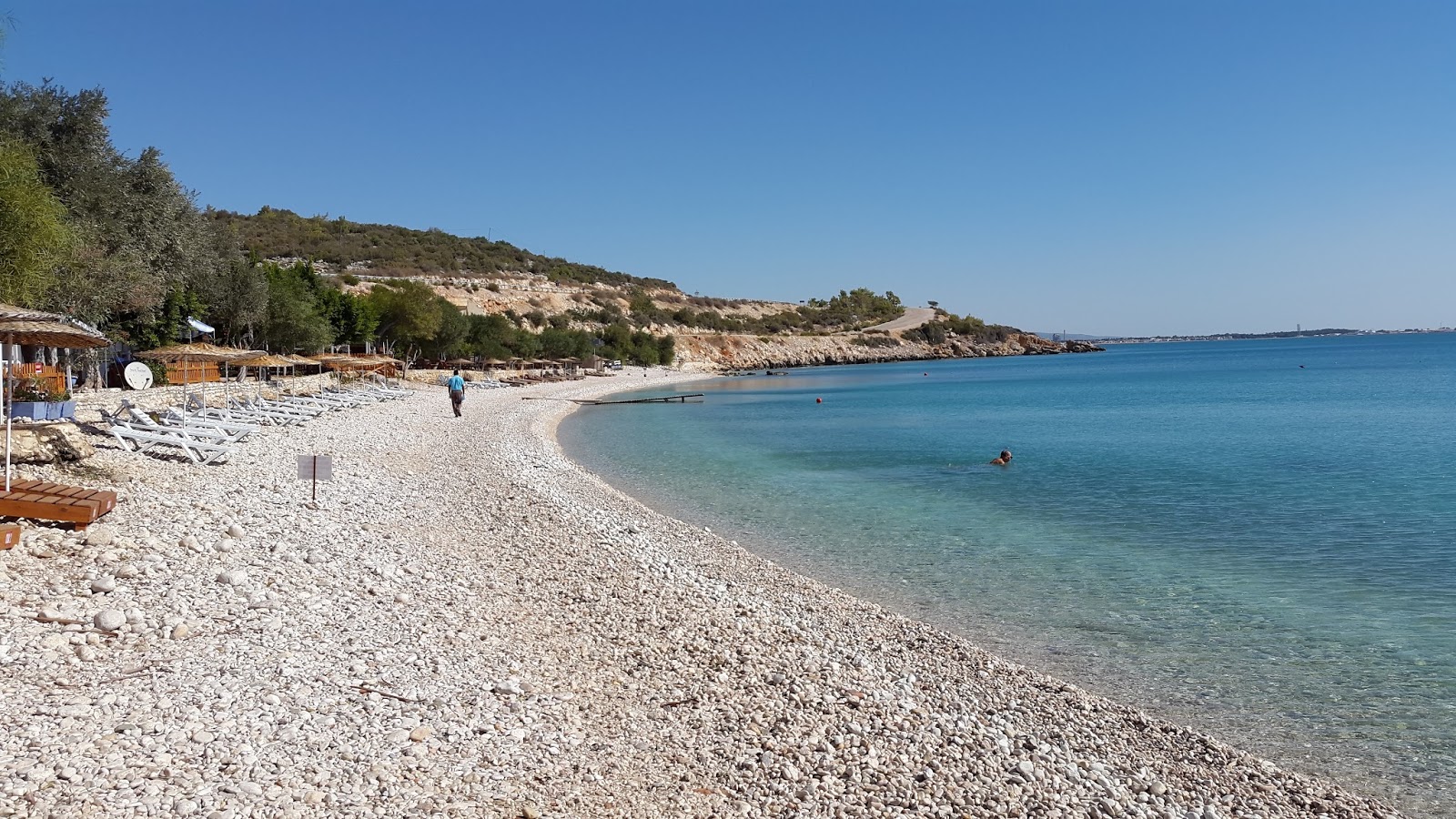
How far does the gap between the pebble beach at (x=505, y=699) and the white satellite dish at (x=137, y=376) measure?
1953 centimetres

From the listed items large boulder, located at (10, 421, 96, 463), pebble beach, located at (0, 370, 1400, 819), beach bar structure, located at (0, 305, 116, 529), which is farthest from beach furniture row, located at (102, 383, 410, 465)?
beach bar structure, located at (0, 305, 116, 529)

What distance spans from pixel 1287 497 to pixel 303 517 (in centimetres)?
1706

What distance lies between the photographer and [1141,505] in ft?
54.9

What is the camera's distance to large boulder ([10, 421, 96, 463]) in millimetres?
11094

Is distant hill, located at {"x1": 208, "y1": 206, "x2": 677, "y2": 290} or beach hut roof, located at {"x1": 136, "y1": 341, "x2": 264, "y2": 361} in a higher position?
distant hill, located at {"x1": 208, "y1": 206, "x2": 677, "y2": 290}

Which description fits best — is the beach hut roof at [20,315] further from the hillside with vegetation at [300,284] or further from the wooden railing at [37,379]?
the hillside with vegetation at [300,284]

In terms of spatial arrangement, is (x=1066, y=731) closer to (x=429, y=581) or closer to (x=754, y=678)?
(x=754, y=678)

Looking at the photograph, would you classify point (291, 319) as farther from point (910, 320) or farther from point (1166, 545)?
point (910, 320)

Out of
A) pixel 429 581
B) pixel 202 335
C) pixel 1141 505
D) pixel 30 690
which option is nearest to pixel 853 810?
pixel 30 690

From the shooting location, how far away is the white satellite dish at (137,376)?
87.7 ft

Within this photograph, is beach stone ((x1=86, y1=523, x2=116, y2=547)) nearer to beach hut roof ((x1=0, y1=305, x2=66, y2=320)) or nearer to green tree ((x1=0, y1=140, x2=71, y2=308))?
beach hut roof ((x1=0, y1=305, x2=66, y2=320))

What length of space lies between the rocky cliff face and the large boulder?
286ft

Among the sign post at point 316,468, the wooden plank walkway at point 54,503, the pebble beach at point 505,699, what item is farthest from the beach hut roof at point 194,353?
the wooden plank walkway at point 54,503

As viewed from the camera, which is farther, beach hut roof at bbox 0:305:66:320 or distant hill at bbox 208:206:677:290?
distant hill at bbox 208:206:677:290
